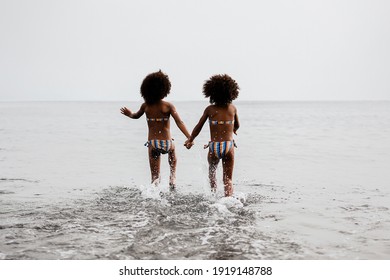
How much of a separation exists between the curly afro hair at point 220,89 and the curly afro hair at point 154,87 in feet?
3.04

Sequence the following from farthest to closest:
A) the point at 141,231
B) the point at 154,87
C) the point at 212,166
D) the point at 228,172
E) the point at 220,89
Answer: the point at 154,87 < the point at 212,166 < the point at 228,172 < the point at 220,89 < the point at 141,231

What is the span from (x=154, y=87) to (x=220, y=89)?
4.33 ft

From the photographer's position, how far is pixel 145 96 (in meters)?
8.29

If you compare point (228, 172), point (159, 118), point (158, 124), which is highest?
point (159, 118)

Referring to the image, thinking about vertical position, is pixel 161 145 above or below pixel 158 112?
below

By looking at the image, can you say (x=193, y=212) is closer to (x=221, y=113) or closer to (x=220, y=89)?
(x=221, y=113)

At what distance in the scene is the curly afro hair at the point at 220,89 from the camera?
7590 millimetres

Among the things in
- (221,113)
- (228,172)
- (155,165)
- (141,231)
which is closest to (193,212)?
(228,172)

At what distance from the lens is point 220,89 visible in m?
7.58

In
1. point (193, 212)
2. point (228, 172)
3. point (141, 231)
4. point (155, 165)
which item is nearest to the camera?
point (141, 231)

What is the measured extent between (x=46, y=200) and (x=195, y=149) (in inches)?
438

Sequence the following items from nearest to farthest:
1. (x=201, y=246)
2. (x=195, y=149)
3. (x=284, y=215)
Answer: (x=201, y=246) → (x=284, y=215) → (x=195, y=149)
